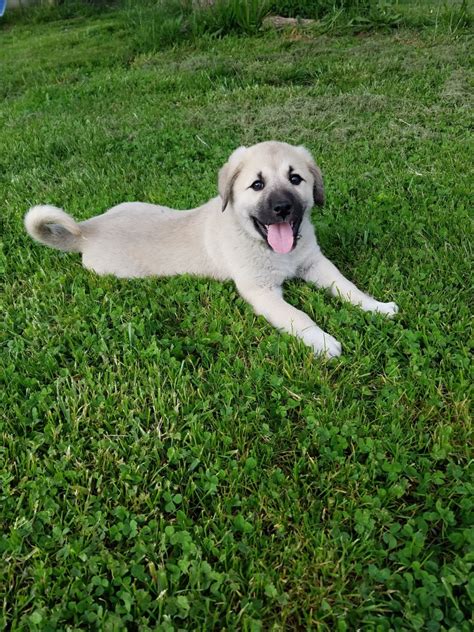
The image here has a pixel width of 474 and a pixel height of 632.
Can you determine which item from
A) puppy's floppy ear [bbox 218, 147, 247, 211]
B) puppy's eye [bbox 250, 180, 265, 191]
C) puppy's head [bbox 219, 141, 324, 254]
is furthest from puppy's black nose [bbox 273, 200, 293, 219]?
puppy's floppy ear [bbox 218, 147, 247, 211]

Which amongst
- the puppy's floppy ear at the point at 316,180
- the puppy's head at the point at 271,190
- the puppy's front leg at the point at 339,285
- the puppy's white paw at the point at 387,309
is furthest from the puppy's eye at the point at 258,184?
the puppy's white paw at the point at 387,309

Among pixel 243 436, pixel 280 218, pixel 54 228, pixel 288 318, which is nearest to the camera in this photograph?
pixel 243 436

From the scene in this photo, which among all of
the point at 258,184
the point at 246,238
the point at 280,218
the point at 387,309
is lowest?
the point at 387,309

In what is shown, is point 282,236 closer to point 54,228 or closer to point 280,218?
point 280,218

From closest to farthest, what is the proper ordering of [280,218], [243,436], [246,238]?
[243,436] < [280,218] < [246,238]

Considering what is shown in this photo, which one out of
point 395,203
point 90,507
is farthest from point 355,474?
point 395,203

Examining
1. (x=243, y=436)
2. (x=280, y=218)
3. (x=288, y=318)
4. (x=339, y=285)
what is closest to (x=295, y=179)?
(x=280, y=218)

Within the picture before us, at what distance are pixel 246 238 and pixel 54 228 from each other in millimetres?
1212

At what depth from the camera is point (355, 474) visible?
5.85 feet

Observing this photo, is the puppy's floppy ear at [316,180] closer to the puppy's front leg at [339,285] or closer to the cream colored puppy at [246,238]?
the cream colored puppy at [246,238]

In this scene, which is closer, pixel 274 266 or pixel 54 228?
pixel 274 266

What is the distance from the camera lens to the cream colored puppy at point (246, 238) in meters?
2.72

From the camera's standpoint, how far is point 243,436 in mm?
1977

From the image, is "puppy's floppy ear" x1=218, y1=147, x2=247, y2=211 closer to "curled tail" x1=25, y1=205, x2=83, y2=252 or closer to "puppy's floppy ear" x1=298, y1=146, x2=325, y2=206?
"puppy's floppy ear" x1=298, y1=146, x2=325, y2=206
